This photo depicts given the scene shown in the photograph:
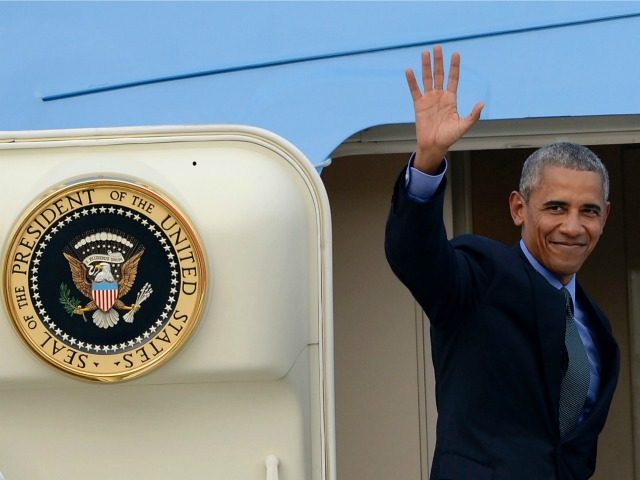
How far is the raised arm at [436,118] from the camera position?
6.99ft

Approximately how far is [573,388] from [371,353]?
5.26 feet

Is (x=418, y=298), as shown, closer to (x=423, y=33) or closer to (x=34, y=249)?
(x=34, y=249)

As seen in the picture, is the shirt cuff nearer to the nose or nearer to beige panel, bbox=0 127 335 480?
beige panel, bbox=0 127 335 480

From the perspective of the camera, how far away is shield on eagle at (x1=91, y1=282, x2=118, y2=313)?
2164 millimetres

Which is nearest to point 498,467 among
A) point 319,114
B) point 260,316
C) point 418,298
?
point 418,298

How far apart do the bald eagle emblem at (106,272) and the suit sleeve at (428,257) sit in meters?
0.44

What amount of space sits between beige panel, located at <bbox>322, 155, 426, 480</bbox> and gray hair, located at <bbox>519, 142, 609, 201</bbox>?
1465 millimetres

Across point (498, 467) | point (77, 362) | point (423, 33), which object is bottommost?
point (498, 467)

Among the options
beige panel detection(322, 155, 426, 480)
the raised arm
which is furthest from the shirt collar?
beige panel detection(322, 155, 426, 480)

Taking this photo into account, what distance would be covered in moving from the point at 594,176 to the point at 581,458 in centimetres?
53

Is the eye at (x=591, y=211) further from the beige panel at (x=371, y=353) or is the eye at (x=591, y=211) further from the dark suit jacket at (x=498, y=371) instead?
the beige panel at (x=371, y=353)

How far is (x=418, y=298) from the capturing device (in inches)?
88.6

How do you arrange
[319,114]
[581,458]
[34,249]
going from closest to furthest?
[34,249] → [581,458] → [319,114]

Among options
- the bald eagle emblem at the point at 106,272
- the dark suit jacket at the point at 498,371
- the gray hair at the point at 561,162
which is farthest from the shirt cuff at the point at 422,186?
the bald eagle emblem at the point at 106,272
